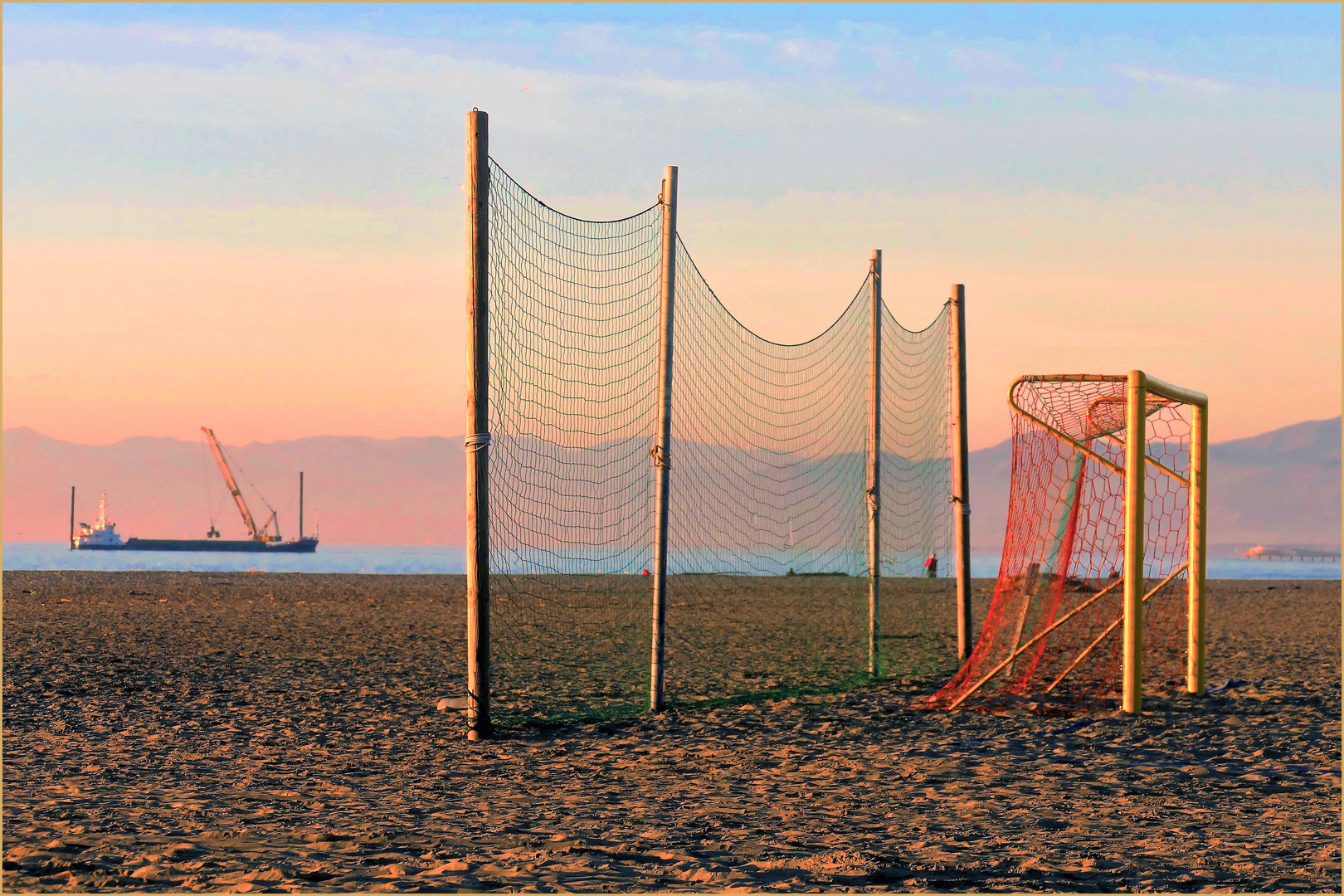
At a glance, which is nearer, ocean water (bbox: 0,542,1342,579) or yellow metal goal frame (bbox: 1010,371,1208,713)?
yellow metal goal frame (bbox: 1010,371,1208,713)

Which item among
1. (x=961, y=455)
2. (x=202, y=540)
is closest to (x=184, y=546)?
(x=202, y=540)

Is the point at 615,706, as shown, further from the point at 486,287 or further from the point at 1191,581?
the point at 1191,581

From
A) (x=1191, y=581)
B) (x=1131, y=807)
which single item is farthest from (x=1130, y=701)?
(x=1131, y=807)

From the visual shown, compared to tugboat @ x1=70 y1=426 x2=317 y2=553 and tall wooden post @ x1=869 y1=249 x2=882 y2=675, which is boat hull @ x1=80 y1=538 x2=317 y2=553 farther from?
tall wooden post @ x1=869 y1=249 x2=882 y2=675

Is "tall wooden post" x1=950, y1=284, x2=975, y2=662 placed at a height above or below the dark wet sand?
above

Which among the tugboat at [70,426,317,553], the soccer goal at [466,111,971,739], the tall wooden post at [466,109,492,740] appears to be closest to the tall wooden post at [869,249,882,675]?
the soccer goal at [466,111,971,739]

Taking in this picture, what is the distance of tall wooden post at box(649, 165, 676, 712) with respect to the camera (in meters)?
9.04

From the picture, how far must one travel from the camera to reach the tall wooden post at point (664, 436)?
29.7ft

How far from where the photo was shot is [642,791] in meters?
6.26

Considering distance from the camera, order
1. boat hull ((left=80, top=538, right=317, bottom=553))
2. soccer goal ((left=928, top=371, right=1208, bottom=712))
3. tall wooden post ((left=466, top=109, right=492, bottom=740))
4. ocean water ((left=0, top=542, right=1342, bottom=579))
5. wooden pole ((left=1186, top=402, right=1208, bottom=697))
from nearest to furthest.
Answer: tall wooden post ((left=466, top=109, right=492, bottom=740)) < soccer goal ((left=928, top=371, right=1208, bottom=712)) < wooden pole ((left=1186, top=402, right=1208, bottom=697)) < ocean water ((left=0, top=542, right=1342, bottom=579)) < boat hull ((left=80, top=538, right=317, bottom=553))

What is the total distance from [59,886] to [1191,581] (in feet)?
30.0

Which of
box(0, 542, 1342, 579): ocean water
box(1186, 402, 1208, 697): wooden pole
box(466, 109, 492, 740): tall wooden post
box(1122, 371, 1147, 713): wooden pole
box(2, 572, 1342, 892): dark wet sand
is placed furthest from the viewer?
box(0, 542, 1342, 579): ocean water

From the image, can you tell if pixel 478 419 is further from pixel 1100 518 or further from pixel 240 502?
pixel 240 502

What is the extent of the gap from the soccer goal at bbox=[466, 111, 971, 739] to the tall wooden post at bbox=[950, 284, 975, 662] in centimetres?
2
